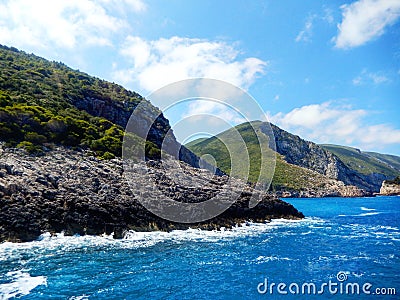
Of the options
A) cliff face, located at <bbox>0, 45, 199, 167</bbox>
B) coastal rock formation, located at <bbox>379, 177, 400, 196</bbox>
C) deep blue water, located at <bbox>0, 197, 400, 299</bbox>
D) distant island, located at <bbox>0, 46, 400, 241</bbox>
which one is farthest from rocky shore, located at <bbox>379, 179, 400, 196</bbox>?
deep blue water, located at <bbox>0, 197, 400, 299</bbox>

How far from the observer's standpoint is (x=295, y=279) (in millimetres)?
20922

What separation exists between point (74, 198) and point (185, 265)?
16.7 metres

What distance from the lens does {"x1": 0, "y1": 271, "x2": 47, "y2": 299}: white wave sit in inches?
668

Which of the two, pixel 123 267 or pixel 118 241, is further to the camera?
pixel 118 241

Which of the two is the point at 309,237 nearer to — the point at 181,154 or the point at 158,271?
the point at 158,271

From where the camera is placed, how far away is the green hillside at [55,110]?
1711 inches

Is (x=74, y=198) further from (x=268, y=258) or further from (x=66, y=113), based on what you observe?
(x=66, y=113)

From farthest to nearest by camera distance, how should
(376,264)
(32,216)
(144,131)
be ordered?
(144,131) → (32,216) → (376,264)

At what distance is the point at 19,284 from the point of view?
60.0 feet

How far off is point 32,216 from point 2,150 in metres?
12.8

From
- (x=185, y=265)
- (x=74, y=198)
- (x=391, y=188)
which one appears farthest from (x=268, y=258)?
(x=391, y=188)

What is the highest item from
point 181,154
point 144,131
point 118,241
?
point 144,131

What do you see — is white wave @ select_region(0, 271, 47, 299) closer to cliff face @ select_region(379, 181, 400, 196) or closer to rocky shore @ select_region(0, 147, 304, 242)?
rocky shore @ select_region(0, 147, 304, 242)

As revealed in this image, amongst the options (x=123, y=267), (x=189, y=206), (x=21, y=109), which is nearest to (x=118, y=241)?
(x=123, y=267)
